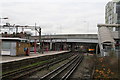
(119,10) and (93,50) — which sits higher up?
(119,10)

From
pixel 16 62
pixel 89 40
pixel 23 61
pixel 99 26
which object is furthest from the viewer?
pixel 89 40

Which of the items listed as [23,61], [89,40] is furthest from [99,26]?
[23,61]

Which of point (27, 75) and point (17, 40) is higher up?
point (17, 40)

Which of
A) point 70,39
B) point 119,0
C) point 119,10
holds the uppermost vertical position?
point 119,0

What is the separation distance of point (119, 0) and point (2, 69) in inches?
2323

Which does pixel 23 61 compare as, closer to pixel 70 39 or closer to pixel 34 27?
pixel 34 27

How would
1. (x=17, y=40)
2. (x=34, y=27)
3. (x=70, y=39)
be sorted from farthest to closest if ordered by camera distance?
(x=70, y=39) < (x=34, y=27) < (x=17, y=40)

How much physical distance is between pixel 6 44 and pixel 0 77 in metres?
14.8

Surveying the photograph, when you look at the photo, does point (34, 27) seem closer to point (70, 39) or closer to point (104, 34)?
point (104, 34)

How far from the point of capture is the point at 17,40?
2550 centimetres

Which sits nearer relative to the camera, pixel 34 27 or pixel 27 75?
pixel 27 75

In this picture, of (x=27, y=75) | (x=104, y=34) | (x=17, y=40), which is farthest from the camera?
(x=104, y=34)

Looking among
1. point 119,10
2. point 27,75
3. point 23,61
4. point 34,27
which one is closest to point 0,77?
point 27,75

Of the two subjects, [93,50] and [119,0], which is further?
[119,0]
